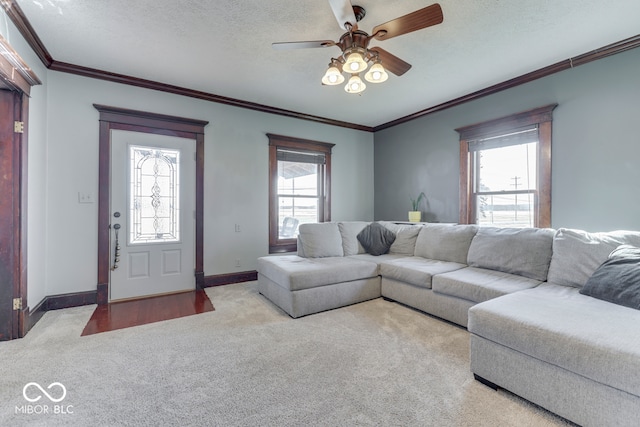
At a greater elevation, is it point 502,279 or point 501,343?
point 502,279

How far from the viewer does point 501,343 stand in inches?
67.0

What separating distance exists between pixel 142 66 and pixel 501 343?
13.8 ft

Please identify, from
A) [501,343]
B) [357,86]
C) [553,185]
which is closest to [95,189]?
[357,86]

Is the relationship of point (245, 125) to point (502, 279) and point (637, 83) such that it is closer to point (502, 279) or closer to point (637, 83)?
point (502, 279)

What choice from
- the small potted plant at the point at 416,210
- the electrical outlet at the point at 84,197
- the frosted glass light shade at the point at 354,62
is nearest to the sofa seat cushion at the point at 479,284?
the small potted plant at the point at 416,210

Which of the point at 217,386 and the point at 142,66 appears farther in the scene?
the point at 142,66

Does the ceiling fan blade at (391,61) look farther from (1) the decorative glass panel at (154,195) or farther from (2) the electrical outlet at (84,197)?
(2) the electrical outlet at (84,197)

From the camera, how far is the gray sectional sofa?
1.37 metres

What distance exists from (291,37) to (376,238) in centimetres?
262

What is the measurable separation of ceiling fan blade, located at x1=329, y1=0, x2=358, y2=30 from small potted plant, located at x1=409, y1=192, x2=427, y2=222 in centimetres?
316

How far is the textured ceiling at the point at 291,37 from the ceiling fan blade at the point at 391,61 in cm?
29

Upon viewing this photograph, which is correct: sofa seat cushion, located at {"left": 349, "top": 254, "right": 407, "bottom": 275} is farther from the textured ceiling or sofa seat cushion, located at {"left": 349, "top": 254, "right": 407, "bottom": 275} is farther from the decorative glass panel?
the decorative glass panel

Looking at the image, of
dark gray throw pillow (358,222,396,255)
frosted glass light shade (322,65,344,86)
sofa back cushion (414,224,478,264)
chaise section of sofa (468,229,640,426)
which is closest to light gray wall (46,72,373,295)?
dark gray throw pillow (358,222,396,255)

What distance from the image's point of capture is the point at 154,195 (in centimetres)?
365
